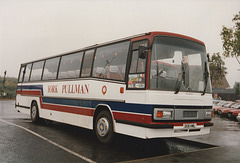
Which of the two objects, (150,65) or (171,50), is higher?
(171,50)

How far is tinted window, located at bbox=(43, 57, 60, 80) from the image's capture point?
37.9 ft

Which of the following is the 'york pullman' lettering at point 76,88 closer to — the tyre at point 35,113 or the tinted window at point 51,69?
the tinted window at point 51,69

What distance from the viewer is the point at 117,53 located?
25.9 ft

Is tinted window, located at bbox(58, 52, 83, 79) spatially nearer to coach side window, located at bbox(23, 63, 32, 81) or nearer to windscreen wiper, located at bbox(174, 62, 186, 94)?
coach side window, located at bbox(23, 63, 32, 81)

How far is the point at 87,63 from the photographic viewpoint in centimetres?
924

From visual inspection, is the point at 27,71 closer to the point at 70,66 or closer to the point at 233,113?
the point at 70,66

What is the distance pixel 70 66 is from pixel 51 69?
194 centimetres

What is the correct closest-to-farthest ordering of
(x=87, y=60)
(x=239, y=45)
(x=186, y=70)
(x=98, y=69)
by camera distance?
(x=186, y=70)
(x=98, y=69)
(x=87, y=60)
(x=239, y=45)

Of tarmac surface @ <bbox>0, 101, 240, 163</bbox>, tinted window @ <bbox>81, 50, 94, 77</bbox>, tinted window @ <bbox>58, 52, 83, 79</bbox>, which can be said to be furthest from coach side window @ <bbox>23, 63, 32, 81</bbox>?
tinted window @ <bbox>81, 50, 94, 77</bbox>

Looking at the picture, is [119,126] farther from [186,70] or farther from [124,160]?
[186,70]

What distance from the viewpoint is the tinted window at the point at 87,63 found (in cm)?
900

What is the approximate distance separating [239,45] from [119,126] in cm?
2474

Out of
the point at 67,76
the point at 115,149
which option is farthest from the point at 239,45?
the point at 115,149

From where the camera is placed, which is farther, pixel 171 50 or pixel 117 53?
pixel 117 53
